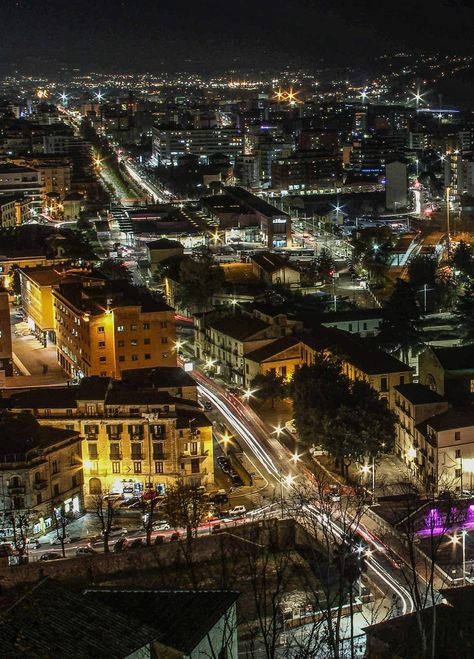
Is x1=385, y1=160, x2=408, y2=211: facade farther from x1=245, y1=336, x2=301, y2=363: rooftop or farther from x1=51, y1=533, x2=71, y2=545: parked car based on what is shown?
x1=51, y1=533, x2=71, y2=545: parked car

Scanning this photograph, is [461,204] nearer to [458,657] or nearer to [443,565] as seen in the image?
[443,565]

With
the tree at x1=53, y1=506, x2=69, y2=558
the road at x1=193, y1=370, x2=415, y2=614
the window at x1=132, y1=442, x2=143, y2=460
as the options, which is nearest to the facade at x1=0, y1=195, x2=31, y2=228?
the road at x1=193, y1=370, x2=415, y2=614

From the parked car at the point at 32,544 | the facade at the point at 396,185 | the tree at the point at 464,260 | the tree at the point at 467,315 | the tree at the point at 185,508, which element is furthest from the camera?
the facade at the point at 396,185

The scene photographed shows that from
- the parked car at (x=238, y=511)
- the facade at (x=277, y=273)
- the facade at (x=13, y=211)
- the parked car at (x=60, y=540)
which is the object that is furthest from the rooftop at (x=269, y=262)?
the parked car at (x=60, y=540)

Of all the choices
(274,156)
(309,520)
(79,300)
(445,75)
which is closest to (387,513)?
(309,520)

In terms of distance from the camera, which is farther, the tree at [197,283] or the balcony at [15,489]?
the tree at [197,283]

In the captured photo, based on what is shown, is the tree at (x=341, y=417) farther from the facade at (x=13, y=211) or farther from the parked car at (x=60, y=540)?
the facade at (x=13, y=211)

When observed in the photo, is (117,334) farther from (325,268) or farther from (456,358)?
(325,268)

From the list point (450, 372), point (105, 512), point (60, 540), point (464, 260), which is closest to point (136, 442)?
point (105, 512)
